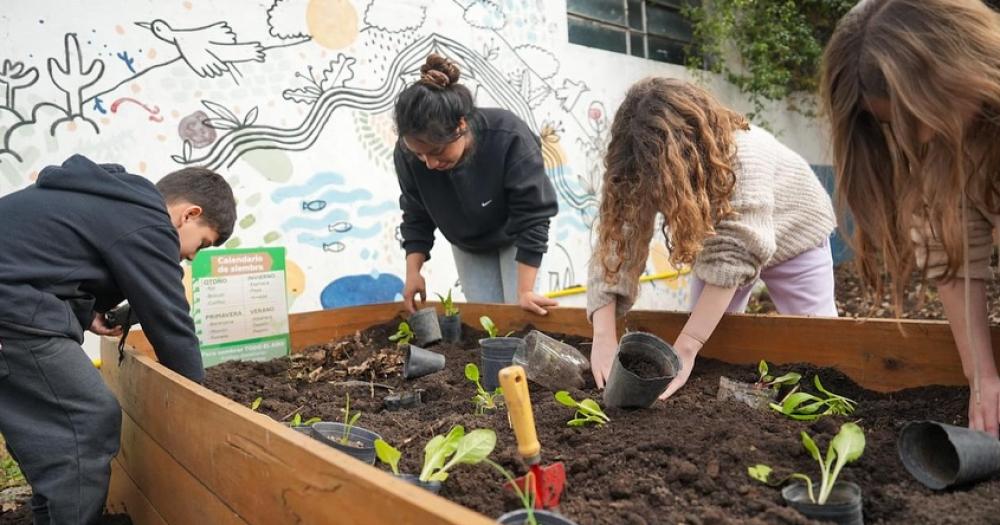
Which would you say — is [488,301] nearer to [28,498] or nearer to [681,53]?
[28,498]

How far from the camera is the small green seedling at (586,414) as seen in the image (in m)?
1.58

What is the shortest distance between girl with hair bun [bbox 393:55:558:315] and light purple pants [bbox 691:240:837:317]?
862 millimetres

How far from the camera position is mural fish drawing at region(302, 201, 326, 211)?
4.32 metres

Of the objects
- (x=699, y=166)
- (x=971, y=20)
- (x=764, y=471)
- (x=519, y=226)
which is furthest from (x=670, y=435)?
(x=519, y=226)

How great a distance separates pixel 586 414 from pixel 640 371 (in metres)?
0.21

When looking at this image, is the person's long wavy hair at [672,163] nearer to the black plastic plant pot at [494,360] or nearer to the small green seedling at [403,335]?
the black plastic plant pot at [494,360]

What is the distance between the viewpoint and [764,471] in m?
1.21

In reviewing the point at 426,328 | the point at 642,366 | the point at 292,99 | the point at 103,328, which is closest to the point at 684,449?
the point at 642,366

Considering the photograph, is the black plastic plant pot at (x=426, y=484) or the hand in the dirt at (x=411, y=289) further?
the hand in the dirt at (x=411, y=289)

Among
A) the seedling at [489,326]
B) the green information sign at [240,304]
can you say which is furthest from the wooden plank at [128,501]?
the seedling at [489,326]

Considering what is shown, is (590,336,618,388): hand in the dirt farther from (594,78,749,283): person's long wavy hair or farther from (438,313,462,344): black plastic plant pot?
(438,313,462,344): black plastic plant pot

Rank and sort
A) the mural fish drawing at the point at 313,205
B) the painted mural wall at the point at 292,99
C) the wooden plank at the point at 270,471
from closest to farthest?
1. the wooden plank at the point at 270,471
2. the painted mural wall at the point at 292,99
3. the mural fish drawing at the point at 313,205

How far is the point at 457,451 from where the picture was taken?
1256 mm

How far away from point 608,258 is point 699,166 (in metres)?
0.47
